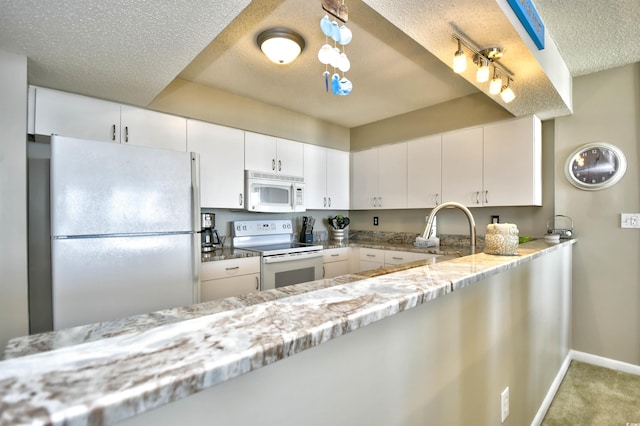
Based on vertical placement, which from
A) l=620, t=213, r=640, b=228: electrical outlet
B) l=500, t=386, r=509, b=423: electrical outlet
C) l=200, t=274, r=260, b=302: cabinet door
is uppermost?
l=620, t=213, r=640, b=228: electrical outlet

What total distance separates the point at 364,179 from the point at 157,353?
362 centimetres

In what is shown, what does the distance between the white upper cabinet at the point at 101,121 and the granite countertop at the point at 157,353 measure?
219 cm

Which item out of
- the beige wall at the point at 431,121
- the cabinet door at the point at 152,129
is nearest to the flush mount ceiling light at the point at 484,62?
the beige wall at the point at 431,121

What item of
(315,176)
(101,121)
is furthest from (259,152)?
(101,121)

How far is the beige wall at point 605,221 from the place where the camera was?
2.37 metres

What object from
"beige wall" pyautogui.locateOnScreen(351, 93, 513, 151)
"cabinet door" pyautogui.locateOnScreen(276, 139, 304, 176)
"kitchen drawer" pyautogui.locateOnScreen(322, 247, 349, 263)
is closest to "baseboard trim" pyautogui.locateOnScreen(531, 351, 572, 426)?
"kitchen drawer" pyautogui.locateOnScreen(322, 247, 349, 263)

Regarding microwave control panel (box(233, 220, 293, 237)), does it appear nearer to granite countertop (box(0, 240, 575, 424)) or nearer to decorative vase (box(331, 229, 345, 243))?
decorative vase (box(331, 229, 345, 243))

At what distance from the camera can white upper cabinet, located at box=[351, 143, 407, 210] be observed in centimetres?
351

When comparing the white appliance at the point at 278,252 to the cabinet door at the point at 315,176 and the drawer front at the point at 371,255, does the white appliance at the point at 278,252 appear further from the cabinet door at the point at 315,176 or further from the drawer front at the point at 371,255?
the drawer front at the point at 371,255

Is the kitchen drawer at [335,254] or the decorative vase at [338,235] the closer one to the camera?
the kitchen drawer at [335,254]

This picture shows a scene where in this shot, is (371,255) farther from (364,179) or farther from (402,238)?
(364,179)

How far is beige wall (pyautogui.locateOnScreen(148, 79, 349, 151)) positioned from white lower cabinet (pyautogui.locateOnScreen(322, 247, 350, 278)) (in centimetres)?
136

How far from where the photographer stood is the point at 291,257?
9.53 feet

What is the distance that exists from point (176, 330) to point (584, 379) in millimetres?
3092
